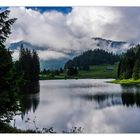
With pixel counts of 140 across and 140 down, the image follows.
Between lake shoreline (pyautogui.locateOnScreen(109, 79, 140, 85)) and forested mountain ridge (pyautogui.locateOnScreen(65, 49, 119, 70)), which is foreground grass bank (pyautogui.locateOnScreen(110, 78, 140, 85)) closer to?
lake shoreline (pyautogui.locateOnScreen(109, 79, 140, 85))

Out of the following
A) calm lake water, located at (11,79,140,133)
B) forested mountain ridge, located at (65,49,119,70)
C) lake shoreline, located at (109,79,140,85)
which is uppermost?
forested mountain ridge, located at (65,49,119,70)

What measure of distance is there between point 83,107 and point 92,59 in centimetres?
69

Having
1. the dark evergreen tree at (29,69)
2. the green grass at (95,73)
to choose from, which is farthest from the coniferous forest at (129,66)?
the dark evergreen tree at (29,69)

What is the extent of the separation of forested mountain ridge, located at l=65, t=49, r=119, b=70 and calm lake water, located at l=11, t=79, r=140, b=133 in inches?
9.1

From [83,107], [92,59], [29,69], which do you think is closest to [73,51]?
[92,59]

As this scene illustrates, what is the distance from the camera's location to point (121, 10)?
9.04m

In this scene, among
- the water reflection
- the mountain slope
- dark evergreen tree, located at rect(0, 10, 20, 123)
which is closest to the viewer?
dark evergreen tree, located at rect(0, 10, 20, 123)

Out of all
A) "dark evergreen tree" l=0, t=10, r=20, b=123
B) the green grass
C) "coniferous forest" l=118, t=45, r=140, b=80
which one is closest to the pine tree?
"coniferous forest" l=118, t=45, r=140, b=80

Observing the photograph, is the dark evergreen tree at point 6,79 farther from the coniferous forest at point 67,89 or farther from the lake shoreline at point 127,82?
the lake shoreline at point 127,82

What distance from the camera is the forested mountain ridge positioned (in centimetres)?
923

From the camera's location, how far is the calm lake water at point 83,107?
908 centimetres
